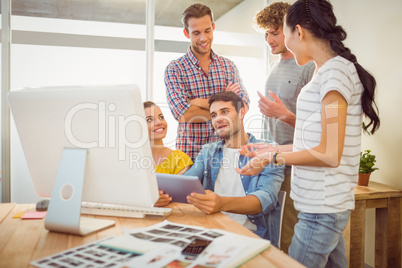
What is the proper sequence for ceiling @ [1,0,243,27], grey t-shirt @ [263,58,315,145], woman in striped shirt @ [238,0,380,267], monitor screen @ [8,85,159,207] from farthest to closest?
ceiling @ [1,0,243,27] → grey t-shirt @ [263,58,315,145] → woman in striped shirt @ [238,0,380,267] → monitor screen @ [8,85,159,207]

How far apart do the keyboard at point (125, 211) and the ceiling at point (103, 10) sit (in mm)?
2649

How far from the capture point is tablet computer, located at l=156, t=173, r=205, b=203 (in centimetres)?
140

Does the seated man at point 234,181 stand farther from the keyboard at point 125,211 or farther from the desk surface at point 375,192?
the desk surface at point 375,192

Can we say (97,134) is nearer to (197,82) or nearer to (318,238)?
(318,238)

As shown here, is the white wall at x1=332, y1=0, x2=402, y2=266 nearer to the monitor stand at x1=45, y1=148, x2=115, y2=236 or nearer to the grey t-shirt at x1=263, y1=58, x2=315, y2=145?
the grey t-shirt at x1=263, y1=58, x2=315, y2=145

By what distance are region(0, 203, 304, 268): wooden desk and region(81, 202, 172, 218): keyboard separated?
0.02 metres

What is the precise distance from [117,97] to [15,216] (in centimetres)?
69

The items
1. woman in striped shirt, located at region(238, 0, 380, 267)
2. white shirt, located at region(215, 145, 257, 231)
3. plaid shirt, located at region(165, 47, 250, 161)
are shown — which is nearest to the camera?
woman in striped shirt, located at region(238, 0, 380, 267)

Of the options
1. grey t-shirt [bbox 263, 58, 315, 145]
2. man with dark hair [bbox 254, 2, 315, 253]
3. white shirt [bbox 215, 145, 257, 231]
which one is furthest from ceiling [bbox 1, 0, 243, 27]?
white shirt [bbox 215, 145, 257, 231]

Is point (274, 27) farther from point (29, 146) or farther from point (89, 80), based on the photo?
point (89, 80)

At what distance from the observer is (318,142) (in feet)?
4.44

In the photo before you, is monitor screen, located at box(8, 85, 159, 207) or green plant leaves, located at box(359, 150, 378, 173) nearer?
monitor screen, located at box(8, 85, 159, 207)

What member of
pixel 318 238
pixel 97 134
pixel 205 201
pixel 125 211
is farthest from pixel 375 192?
pixel 97 134

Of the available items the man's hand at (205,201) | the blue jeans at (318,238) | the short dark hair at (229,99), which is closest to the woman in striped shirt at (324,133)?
the blue jeans at (318,238)
